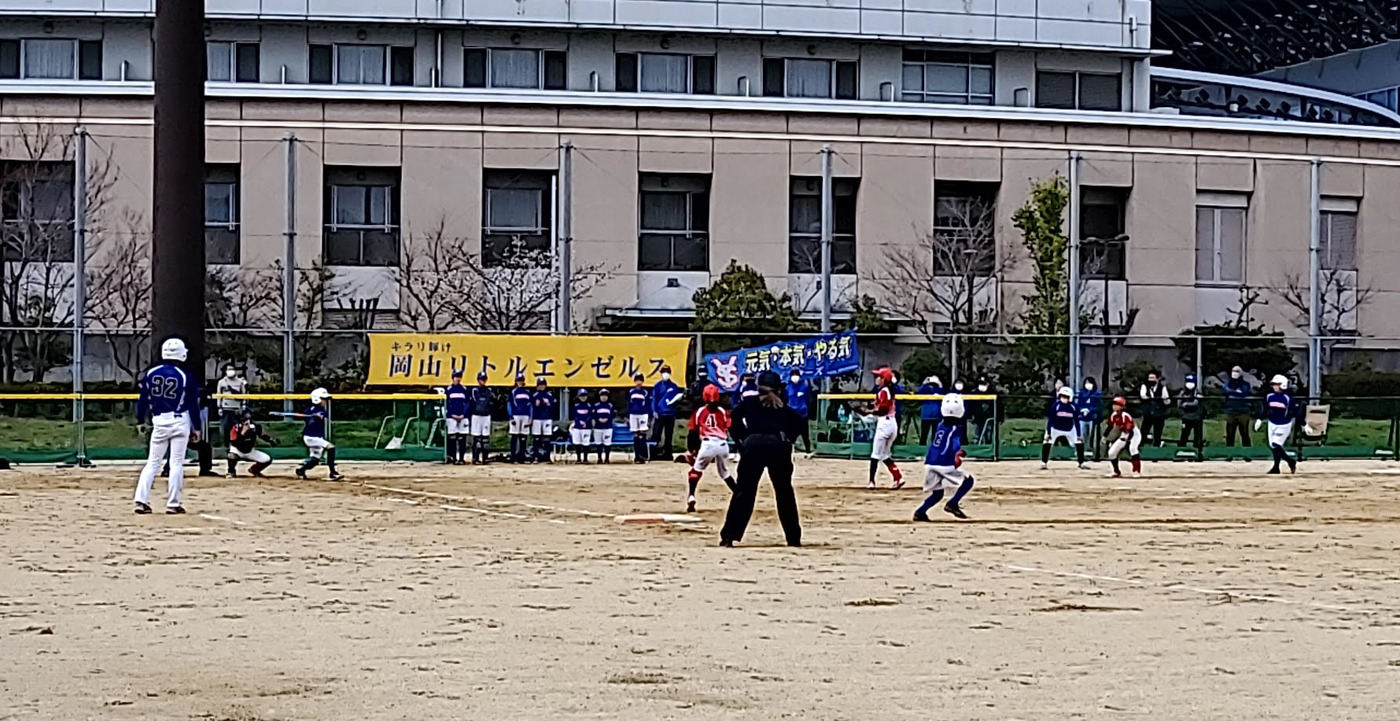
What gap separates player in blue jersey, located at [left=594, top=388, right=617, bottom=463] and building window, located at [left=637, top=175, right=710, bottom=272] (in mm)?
15561

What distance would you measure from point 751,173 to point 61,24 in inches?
817

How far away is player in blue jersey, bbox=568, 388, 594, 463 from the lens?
37.9m

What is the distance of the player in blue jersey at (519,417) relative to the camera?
122 feet

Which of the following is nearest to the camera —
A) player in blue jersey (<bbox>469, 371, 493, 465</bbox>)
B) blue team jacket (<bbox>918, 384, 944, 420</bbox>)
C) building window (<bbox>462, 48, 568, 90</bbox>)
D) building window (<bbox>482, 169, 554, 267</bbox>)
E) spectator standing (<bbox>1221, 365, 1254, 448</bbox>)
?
player in blue jersey (<bbox>469, 371, 493, 465</bbox>)

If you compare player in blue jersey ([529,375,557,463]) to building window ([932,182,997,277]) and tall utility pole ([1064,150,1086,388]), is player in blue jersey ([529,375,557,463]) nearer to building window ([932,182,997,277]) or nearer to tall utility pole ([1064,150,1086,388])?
tall utility pole ([1064,150,1086,388])

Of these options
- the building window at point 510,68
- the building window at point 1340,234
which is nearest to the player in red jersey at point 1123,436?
the building window at point 1340,234

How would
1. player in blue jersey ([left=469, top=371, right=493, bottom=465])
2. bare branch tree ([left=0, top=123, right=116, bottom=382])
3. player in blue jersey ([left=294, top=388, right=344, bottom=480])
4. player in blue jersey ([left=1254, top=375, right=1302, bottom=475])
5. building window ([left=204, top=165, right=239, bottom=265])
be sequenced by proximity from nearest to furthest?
player in blue jersey ([left=294, top=388, right=344, bottom=480]), player in blue jersey ([left=1254, top=375, right=1302, bottom=475]), player in blue jersey ([left=469, top=371, right=493, bottom=465]), bare branch tree ([left=0, top=123, right=116, bottom=382]), building window ([left=204, top=165, right=239, bottom=265])

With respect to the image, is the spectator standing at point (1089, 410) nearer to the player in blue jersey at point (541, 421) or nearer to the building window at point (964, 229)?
the player in blue jersey at point (541, 421)

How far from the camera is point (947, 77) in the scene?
2420 inches

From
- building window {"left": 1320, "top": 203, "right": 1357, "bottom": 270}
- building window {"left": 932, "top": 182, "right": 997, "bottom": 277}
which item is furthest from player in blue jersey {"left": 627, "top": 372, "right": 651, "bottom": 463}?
building window {"left": 1320, "top": 203, "right": 1357, "bottom": 270}

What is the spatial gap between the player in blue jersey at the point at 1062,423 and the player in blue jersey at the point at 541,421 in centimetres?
912

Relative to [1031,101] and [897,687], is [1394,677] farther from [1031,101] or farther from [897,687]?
[1031,101]

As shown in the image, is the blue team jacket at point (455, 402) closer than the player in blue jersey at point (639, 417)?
Yes

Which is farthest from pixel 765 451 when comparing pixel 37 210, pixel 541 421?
pixel 37 210
